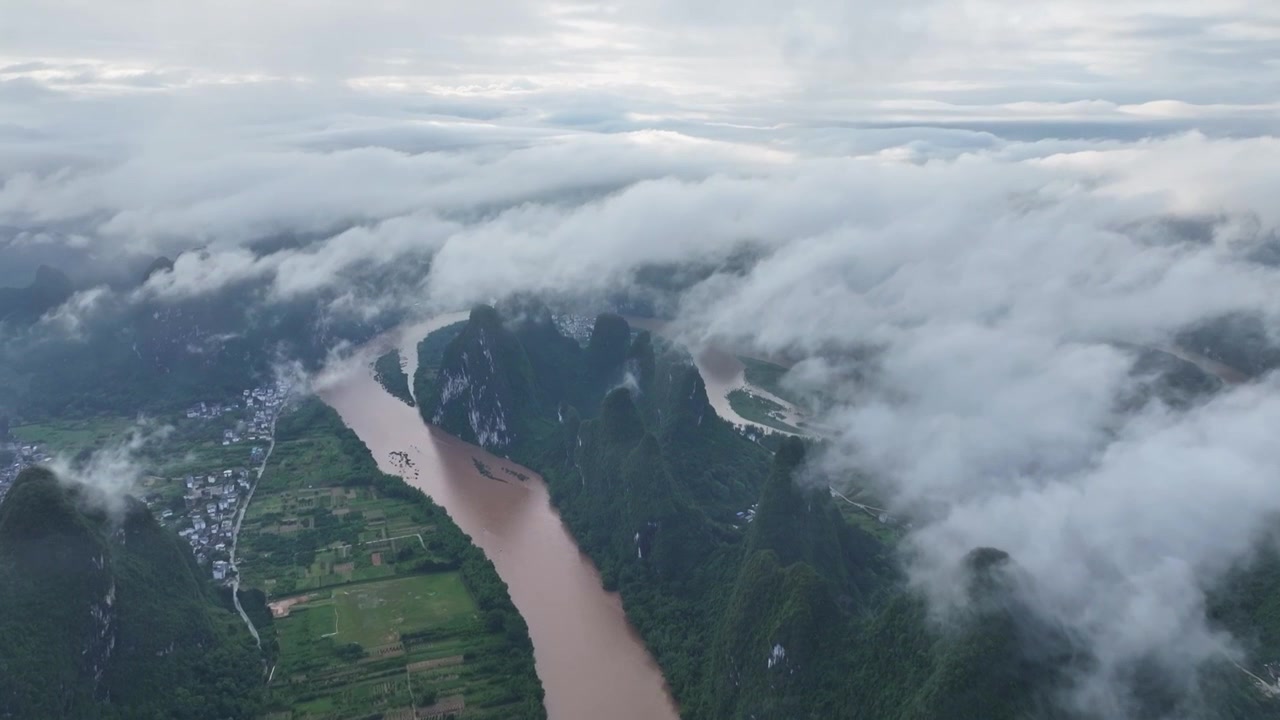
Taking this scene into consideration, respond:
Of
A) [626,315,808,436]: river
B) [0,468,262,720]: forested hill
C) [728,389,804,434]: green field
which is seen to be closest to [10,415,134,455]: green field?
[0,468,262,720]: forested hill

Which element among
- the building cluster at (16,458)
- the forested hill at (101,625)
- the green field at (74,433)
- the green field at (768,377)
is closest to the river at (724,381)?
the green field at (768,377)

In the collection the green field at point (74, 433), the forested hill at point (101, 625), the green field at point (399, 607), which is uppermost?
the forested hill at point (101, 625)

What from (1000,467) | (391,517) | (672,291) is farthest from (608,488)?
(672,291)

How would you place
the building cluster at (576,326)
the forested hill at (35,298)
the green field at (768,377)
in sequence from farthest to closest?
1. the building cluster at (576,326)
2. the forested hill at (35,298)
3. the green field at (768,377)

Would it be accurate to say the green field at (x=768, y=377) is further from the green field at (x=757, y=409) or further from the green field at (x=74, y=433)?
the green field at (x=74, y=433)

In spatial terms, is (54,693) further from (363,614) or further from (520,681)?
(520,681)

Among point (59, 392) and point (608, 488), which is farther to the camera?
point (59, 392)

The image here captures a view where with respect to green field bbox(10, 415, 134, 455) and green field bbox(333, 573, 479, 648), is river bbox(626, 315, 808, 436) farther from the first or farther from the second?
green field bbox(10, 415, 134, 455)
